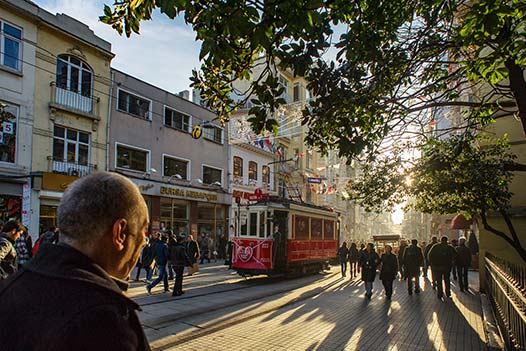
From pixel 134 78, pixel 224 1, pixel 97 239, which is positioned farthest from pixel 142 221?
pixel 134 78

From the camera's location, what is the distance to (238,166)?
30.3 m

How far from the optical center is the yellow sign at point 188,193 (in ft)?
74.7

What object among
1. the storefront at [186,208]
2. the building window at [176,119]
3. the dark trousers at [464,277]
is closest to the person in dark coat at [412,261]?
the dark trousers at [464,277]

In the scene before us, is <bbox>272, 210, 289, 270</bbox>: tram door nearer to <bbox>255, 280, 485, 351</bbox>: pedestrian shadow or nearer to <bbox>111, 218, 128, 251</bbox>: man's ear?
<bbox>255, 280, 485, 351</bbox>: pedestrian shadow

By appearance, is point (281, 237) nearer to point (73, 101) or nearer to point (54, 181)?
point (54, 181)

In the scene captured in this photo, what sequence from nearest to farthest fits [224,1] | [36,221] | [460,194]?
[224,1] → [460,194] → [36,221]

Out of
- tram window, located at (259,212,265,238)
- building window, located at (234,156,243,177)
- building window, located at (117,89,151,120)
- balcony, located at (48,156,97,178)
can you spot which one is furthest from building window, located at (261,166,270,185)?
tram window, located at (259,212,265,238)

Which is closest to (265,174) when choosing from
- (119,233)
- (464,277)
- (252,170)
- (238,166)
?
(252,170)

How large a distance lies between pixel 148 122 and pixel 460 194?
17984 mm

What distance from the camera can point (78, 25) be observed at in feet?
61.7

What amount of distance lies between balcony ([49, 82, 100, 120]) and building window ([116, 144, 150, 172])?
239cm

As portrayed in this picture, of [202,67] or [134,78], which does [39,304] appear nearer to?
[202,67]

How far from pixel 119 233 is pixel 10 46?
1829 cm

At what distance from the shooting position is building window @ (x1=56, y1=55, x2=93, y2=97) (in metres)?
17.9
